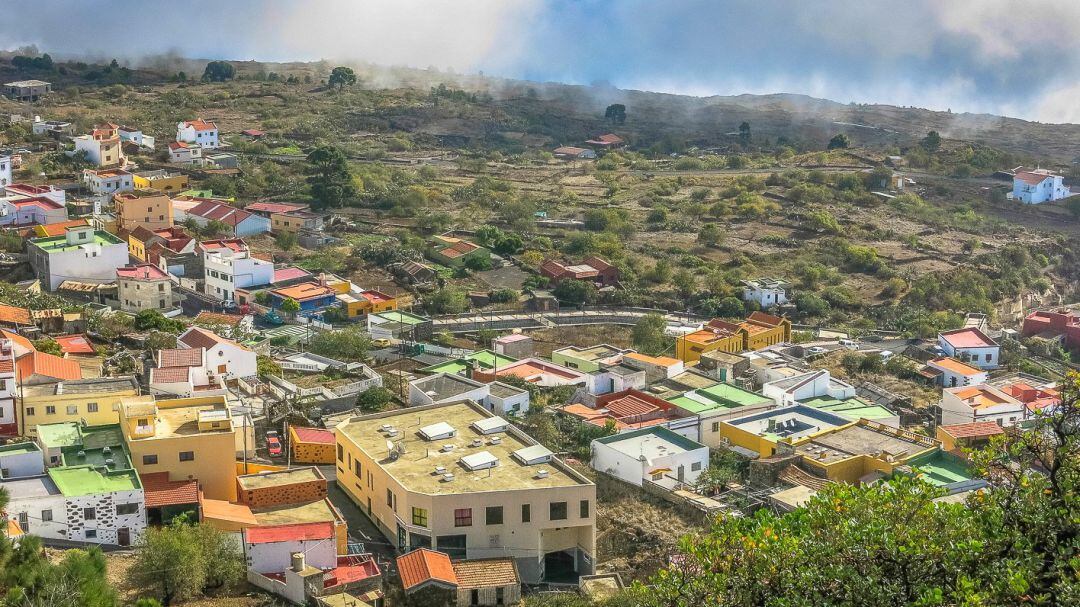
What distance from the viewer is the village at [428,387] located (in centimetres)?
1650

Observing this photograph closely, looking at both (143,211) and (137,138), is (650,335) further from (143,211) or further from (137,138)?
(137,138)

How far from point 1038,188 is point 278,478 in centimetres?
4152

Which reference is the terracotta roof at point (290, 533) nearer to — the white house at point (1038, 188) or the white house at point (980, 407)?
the white house at point (980, 407)

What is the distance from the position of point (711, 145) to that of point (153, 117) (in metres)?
28.7

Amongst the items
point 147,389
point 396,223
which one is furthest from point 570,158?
point 147,389

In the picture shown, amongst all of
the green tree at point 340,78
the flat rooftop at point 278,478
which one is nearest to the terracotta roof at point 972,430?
the flat rooftop at point 278,478

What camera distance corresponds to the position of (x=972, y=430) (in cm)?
2231

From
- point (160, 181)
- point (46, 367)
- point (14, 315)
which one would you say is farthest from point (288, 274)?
point (46, 367)

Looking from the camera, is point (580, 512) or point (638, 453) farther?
point (638, 453)

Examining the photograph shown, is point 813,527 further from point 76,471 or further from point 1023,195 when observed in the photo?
point 1023,195

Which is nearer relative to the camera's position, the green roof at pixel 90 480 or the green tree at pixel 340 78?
the green roof at pixel 90 480

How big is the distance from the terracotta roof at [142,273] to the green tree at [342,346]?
5.70 metres

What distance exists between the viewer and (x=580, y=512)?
16969mm

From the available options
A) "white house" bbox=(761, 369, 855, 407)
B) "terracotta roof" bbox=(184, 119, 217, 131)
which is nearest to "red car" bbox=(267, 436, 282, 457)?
"white house" bbox=(761, 369, 855, 407)
